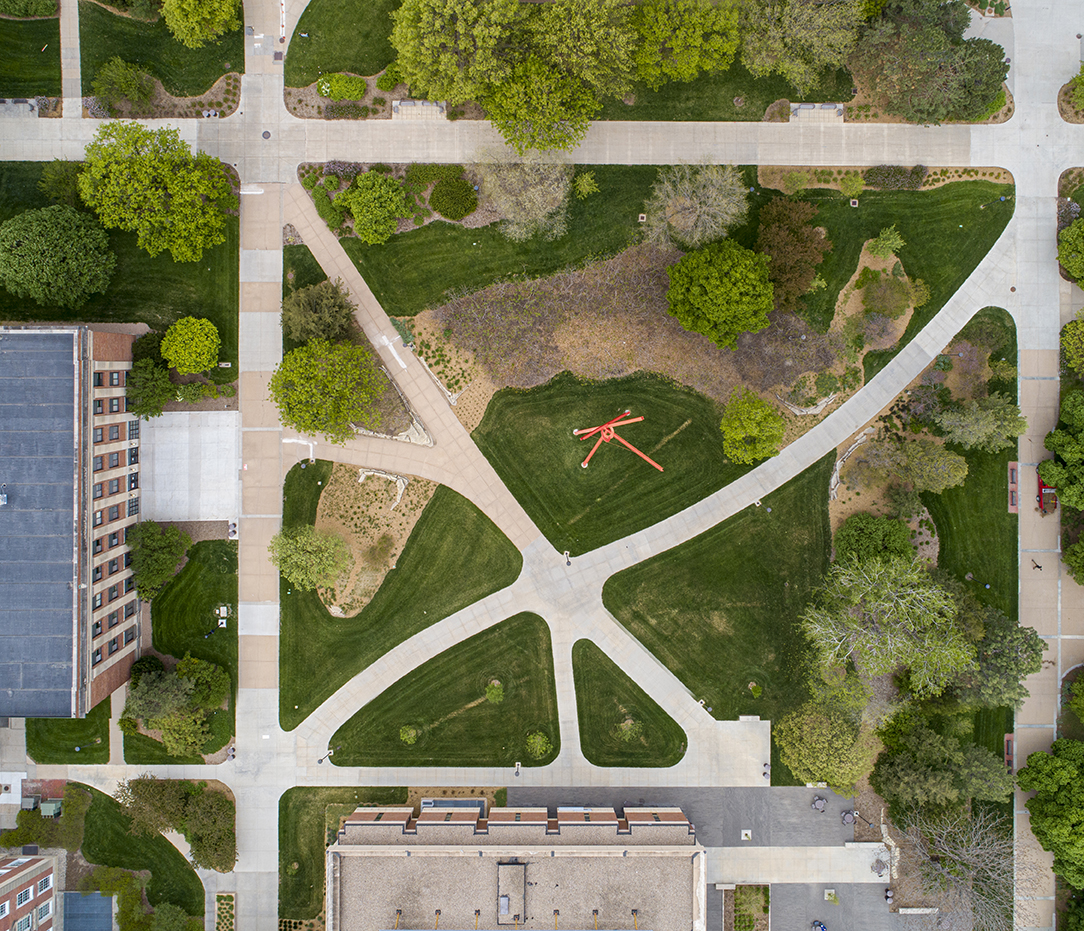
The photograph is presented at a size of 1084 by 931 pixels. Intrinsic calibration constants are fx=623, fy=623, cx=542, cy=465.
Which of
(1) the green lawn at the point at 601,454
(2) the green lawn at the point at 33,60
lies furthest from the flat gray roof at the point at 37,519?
(1) the green lawn at the point at 601,454

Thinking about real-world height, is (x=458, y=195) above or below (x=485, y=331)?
above

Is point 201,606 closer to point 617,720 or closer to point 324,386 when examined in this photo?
point 324,386

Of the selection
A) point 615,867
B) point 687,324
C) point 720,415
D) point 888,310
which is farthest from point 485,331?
point 615,867

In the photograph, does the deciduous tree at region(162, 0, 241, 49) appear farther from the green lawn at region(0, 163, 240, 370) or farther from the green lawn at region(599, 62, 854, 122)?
the green lawn at region(599, 62, 854, 122)

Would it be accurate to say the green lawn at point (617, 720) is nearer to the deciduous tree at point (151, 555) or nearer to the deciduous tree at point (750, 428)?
the deciduous tree at point (750, 428)

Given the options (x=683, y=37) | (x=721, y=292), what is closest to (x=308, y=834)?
(x=721, y=292)

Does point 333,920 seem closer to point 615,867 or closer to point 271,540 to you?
point 615,867
